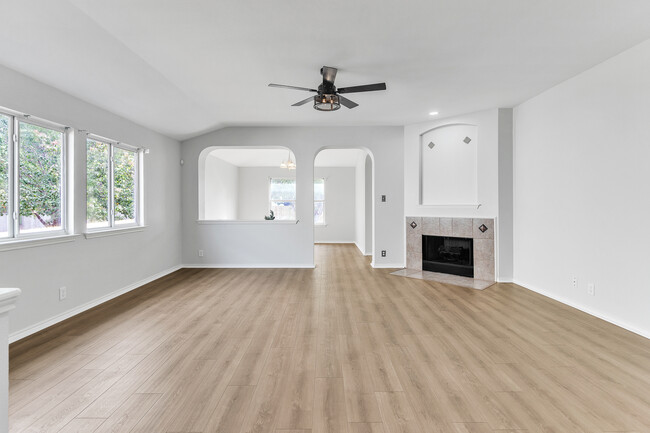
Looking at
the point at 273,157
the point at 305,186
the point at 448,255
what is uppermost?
the point at 273,157

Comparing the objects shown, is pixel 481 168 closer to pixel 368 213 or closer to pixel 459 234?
pixel 459 234

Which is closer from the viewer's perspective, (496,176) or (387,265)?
(496,176)

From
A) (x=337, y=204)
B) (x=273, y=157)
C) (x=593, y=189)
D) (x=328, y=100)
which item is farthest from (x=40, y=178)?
(x=337, y=204)

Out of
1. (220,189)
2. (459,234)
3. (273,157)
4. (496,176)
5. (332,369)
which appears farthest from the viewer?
(273,157)

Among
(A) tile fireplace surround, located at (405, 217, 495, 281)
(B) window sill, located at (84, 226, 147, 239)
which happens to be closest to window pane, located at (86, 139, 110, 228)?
(B) window sill, located at (84, 226, 147, 239)

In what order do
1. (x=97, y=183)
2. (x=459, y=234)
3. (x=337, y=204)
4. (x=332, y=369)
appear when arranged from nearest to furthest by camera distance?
(x=332, y=369) < (x=97, y=183) < (x=459, y=234) < (x=337, y=204)

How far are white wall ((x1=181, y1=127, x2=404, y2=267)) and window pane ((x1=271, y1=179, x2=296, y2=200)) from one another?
459 cm

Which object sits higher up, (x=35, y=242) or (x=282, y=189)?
(x=282, y=189)

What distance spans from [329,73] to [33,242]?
11.0 feet

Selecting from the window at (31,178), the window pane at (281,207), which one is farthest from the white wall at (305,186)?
the window pane at (281,207)

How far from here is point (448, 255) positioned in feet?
17.5

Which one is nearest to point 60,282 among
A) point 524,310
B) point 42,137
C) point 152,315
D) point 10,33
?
point 152,315

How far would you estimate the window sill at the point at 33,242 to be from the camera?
8.61 feet

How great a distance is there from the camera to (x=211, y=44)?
2803mm
